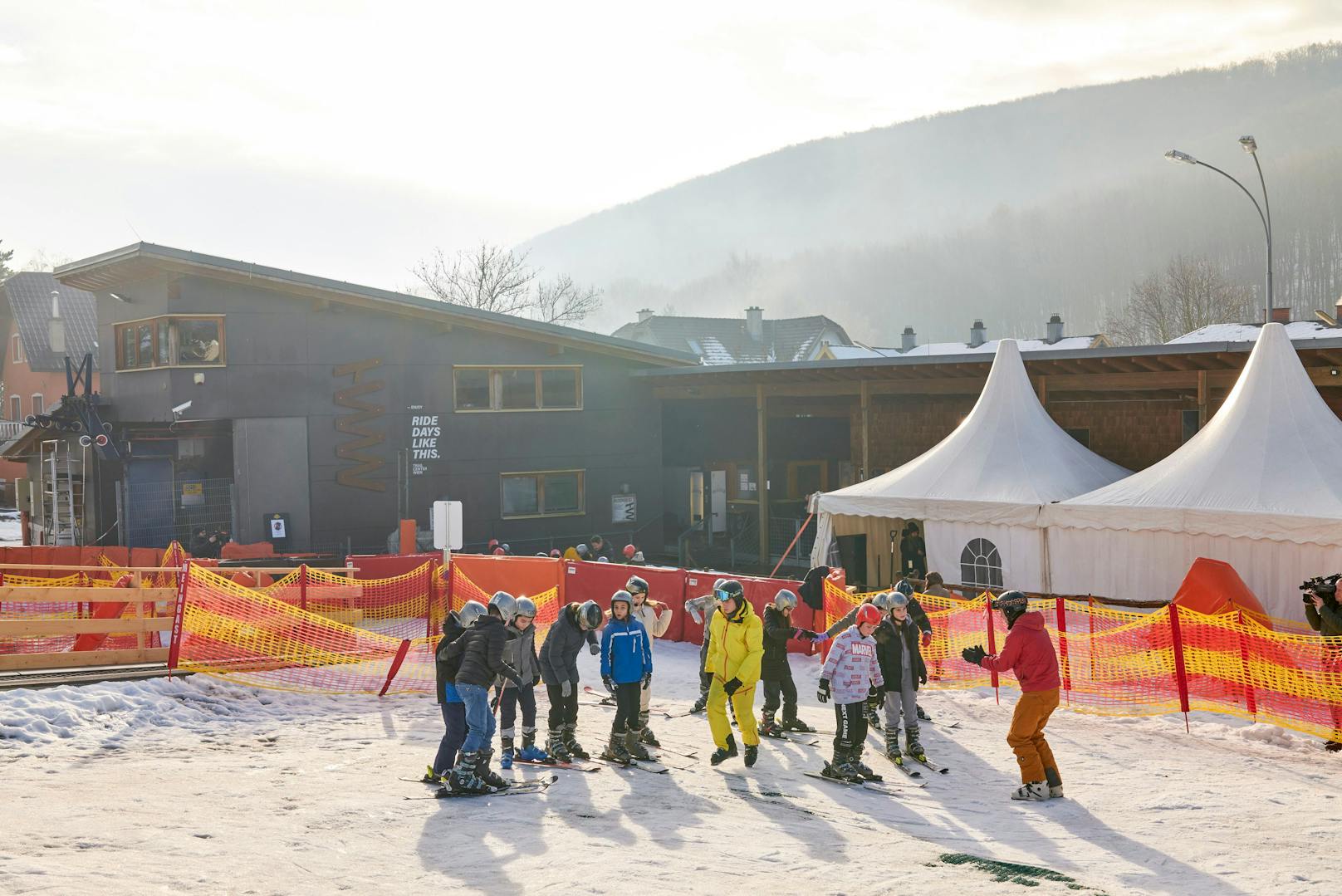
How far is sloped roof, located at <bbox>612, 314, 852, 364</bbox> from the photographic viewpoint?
7738 centimetres

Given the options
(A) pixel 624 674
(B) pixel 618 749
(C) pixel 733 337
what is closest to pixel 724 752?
(B) pixel 618 749

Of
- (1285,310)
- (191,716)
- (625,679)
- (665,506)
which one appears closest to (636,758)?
(625,679)

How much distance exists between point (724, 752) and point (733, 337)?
69.8m

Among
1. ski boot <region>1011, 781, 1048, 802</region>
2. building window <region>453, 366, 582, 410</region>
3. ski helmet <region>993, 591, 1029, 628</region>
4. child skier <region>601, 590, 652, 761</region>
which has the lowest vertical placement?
ski boot <region>1011, 781, 1048, 802</region>

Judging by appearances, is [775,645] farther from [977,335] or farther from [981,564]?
[977,335]

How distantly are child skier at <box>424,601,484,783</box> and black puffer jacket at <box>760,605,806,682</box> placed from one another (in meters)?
3.36

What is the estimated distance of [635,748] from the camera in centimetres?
1100

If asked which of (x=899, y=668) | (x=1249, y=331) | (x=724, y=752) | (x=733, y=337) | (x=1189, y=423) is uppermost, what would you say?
(x=733, y=337)

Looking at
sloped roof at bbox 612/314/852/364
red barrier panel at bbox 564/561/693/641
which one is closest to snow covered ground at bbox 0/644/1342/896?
red barrier panel at bbox 564/561/693/641

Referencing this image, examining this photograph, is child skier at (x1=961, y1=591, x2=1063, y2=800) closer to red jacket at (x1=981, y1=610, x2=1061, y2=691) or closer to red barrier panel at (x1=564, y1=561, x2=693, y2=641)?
red jacket at (x1=981, y1=610, x2=1061, y2=691)

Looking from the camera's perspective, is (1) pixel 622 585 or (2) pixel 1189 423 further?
(2) pixel 1189 423

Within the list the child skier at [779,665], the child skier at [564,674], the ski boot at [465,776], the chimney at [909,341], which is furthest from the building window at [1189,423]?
the chimney at [909,341]

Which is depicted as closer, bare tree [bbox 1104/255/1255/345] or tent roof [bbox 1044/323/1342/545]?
tent roof [bbox 1044/323/1342/545]

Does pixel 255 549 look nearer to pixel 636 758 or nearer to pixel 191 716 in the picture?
pixel 191 716
